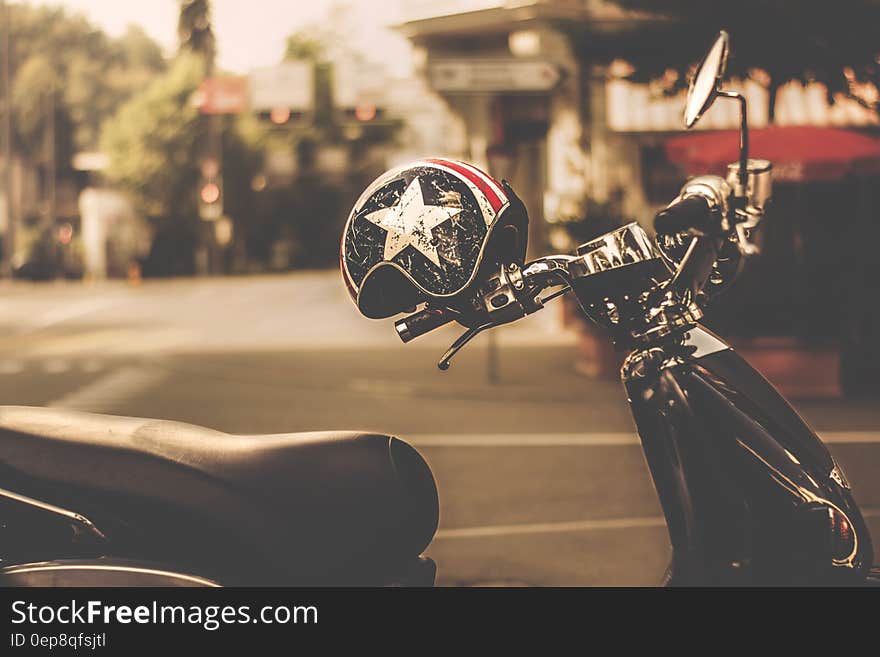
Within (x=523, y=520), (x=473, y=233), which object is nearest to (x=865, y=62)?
(x=523, y=520)

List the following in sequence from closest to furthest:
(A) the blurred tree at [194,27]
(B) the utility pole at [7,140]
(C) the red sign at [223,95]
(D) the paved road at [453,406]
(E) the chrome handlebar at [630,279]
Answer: (E) the chrome handlebar at [630,279] → (D) the paved road at [453,406] → (C) the red sign at [223,95] → (B) the utility pole at [7,140] → (A) the blurred tree at [194,27]

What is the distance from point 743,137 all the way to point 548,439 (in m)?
7.63

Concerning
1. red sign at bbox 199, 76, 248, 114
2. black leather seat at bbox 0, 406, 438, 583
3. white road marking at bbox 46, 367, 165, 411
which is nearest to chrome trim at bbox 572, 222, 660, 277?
black leather seat at bbox 0, 406, 438, 583

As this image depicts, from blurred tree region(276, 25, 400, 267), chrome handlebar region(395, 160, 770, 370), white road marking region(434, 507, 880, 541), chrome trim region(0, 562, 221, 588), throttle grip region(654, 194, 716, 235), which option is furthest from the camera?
blurred tree region(276, 25, 400, 267)

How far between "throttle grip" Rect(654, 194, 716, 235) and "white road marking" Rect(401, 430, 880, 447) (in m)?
7.29

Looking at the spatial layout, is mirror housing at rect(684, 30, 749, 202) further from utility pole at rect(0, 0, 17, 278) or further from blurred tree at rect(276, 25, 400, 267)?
blurred tree at rect(276, 25, 400, 267)

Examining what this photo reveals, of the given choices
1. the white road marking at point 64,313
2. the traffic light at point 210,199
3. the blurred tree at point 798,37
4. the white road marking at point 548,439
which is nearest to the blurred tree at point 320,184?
the traffic light at point 210,199

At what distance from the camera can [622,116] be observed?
20.1 m

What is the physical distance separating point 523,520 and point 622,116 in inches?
568

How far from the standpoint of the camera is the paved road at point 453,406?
5781 mm

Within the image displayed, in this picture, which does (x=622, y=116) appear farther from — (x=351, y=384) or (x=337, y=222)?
(x=337, y=222)

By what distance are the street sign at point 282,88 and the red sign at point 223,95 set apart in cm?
598

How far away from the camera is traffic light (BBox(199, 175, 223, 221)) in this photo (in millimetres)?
47469

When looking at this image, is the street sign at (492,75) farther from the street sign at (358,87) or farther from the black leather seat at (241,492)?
the street sign at (358,87)
